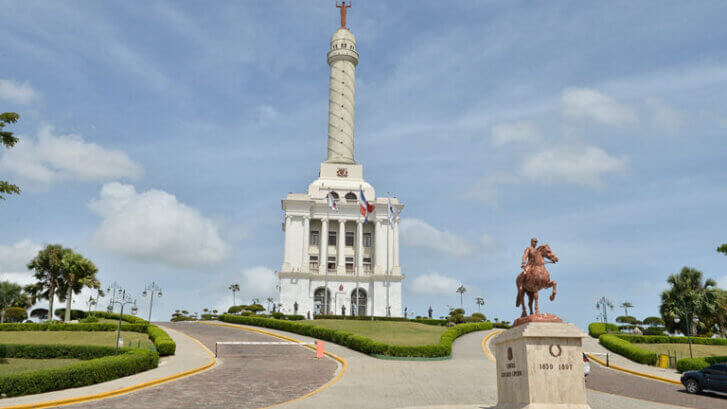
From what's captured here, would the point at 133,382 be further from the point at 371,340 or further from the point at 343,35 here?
the point at 343,35

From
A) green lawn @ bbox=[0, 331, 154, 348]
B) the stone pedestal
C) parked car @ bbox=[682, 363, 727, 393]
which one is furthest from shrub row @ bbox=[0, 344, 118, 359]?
parked car @ bbox=[682, 363, 727, 393]

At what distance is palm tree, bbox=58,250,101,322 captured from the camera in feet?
192

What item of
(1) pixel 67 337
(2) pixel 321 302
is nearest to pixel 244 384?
(1) pixel 67 337

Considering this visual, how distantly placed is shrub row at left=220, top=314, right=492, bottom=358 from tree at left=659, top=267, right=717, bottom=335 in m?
19.0

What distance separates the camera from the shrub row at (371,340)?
106ft

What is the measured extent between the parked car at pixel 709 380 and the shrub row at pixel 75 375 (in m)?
24.7

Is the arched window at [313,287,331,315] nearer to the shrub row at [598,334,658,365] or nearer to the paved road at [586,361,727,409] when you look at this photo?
the shrub row at [598,334,658,365]

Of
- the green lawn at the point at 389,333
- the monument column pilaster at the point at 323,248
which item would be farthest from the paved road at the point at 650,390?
the monument column pilaster at the point at 323,248

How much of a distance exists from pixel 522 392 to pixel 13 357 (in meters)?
31.4

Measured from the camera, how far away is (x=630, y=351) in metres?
38.0

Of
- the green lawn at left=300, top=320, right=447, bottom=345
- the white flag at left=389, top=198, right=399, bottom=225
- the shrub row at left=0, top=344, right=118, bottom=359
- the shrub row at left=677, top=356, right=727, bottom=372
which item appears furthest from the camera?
the white flag at left=389, top=198, right=399, bottom=225

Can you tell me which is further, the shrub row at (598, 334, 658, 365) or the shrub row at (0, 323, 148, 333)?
the shrub row at (0, 323, 148, 333)

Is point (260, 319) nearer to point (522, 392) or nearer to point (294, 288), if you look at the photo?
point (294, 288)

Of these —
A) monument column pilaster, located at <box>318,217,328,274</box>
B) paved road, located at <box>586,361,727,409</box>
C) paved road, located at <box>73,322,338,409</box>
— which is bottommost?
paved road, located at <box>586,361,727,409</box>
